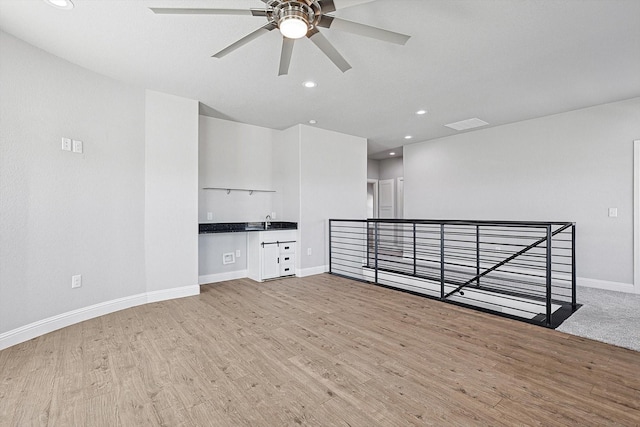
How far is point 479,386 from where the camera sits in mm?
1984

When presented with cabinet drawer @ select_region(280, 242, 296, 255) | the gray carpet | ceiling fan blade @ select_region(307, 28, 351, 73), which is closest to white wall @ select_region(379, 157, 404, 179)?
cabinet drawer @ select_region(280, 242, 296, 255)

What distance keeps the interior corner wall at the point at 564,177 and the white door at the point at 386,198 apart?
91.0 inches

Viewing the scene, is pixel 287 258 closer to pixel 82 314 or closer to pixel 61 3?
pixel 82 314

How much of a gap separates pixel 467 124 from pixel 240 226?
4.33 m

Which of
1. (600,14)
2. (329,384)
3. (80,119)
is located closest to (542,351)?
(329,384)

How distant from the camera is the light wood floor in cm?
173

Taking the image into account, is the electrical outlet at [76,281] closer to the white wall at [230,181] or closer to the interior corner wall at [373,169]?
the white wall at [230,181]

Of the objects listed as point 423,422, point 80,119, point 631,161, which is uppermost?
point 80,119

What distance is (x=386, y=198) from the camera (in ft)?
28.8

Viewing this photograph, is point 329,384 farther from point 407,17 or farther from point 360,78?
point 360,78

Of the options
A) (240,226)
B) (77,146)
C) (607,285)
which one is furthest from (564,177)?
(77,146)

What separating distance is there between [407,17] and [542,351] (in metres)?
2.90

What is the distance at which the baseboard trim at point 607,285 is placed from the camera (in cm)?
415

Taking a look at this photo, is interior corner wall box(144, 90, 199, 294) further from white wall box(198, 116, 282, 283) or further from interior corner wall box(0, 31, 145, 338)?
white wall box(198, 116, 282, 283)
